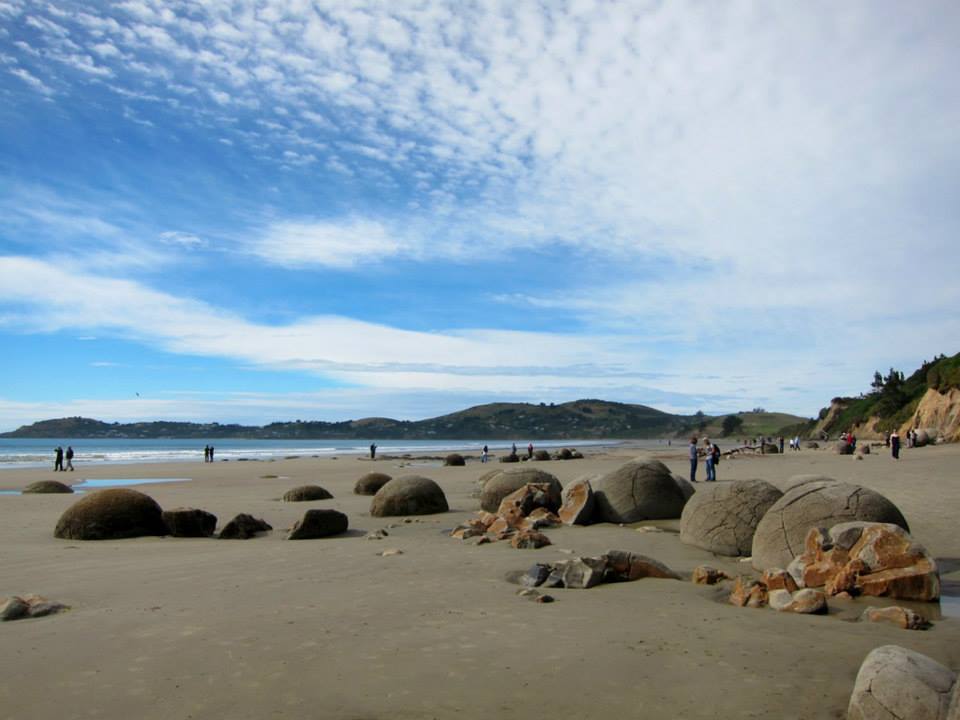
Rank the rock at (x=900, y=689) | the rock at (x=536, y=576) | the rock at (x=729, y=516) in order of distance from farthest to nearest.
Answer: the rock at (x=729, y=516) < the rock at (x=536, y=576) < the rock at (x=900, y=689)

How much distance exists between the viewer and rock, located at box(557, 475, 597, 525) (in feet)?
46.3

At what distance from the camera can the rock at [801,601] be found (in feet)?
23.5

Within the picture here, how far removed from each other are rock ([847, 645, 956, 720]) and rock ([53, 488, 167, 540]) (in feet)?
42.6

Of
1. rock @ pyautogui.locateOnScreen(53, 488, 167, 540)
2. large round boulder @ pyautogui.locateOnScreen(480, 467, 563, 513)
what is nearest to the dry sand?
rock @ pyautogui.locateOnScreen(53, 488, 167, 540)

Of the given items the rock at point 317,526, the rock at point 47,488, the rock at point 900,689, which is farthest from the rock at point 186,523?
the rock at point 47,488

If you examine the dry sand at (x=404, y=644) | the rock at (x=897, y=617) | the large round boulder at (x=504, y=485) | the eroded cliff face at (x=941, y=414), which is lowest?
the dry sand at (x=404, y=644)

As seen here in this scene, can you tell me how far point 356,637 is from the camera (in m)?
6.30

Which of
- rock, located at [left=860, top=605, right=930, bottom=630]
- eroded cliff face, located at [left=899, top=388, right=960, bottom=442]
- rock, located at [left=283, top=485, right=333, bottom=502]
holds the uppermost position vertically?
eroded cliff face, located at [left=899, top=388, right=960, bottom=442]

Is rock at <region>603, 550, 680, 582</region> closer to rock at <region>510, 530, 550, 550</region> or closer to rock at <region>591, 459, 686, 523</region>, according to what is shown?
rock at <region>510, 530, 550, 550</region>

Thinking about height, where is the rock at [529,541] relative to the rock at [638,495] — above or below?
below

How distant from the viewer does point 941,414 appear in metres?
51.4

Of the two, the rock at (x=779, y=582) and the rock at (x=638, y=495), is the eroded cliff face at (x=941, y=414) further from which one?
the rock at (x=779, y=582)

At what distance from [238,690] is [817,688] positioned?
395cm

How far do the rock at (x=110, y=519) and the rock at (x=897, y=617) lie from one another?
1226 cm
